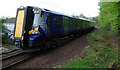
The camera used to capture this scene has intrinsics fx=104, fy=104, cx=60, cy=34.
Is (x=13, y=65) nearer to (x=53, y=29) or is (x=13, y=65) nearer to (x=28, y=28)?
(x=28, y=28)

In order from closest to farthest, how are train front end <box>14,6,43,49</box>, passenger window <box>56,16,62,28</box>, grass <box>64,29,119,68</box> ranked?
grass <box>64,29,119,68</box>
train front end <box>14,6,43,49</box>
passenger window <box>56,16,62,28</box>

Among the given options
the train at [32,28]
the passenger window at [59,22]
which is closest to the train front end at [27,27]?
the train at [32,28]

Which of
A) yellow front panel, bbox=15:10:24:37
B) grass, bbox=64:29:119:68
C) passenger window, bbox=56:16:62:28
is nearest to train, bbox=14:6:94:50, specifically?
yellow front panel, bbox=15:10:24:37

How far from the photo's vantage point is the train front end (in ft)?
21.0

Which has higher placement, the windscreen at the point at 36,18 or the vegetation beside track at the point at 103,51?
the windscreen at the point at 36,18

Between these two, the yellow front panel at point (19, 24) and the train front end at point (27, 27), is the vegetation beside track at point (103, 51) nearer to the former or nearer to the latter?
the train front end at point (27, 27)

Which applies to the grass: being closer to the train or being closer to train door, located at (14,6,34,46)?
the train

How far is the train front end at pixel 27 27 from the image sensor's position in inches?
252

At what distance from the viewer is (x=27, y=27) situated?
663 cm

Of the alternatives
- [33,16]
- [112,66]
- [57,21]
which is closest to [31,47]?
[33,16]

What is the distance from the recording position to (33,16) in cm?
694

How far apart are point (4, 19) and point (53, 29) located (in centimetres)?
670

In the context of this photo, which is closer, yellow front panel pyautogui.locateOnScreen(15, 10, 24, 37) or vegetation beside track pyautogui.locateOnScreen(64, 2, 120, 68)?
vegetation beside track pyautogui.locateOnScreen(64, 2, 120, 68)

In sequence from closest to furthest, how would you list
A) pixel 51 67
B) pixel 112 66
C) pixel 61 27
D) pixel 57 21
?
pixel 112 66 < pixel 51 67 < pixel 57 21 < pixel 61 27
